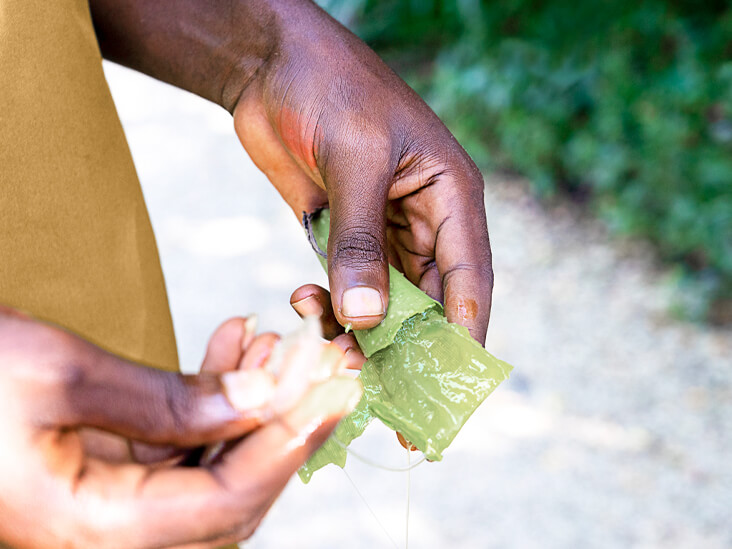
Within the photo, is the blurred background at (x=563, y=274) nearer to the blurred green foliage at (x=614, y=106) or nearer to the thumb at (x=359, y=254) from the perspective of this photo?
the blurred green foliage at (x=614, y=106)

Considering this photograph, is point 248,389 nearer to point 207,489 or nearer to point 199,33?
point 207,489

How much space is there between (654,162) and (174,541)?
2.85 metres

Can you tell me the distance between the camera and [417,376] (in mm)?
1215

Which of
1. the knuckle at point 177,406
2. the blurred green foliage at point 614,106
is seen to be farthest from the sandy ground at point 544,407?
the knuckle at point 177,406

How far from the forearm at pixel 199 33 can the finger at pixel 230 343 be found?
63 centimetres

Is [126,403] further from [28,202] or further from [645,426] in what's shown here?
[645,426]

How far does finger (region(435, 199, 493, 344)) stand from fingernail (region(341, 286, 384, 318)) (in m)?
0.17

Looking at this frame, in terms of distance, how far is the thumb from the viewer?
1.17 metres

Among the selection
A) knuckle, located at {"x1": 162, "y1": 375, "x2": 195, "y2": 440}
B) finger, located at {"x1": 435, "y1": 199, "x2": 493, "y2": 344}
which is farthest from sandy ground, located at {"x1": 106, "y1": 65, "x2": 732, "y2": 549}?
knuckle, located at {"x1": 162, "y1": 375, "x2": 195, "y2": 440}

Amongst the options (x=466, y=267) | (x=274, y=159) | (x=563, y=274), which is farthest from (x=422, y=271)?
(x=563, y=274)

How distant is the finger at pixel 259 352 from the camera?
102 centimetres

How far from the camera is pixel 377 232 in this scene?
1204 millimetres

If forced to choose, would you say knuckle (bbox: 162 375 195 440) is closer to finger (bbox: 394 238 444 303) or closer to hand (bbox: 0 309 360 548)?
hand (bbox: 0 309 360 548)

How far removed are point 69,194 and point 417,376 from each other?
0.66m
